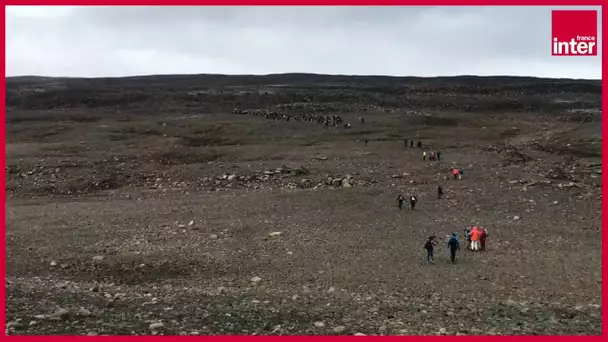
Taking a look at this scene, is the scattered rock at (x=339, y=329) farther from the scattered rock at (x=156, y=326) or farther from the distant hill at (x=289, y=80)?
the distant hill at (x=289, y=80)

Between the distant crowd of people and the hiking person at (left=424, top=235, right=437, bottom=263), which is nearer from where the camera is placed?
the hiking person at (left=424, top=235, right=437, bottom=263)

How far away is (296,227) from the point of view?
2117cm

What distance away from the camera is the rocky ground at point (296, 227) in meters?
12.2

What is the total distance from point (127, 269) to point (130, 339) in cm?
794

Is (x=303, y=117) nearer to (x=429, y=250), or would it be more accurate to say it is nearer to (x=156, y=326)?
(x=429, y=250)

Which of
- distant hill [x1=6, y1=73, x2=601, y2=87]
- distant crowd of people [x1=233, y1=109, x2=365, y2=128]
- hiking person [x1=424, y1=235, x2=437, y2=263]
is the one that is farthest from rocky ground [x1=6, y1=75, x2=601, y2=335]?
distant hill [x1=6, y1=73, x2=601, y2=87]

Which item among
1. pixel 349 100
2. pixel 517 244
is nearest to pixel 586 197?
pixel 517 244

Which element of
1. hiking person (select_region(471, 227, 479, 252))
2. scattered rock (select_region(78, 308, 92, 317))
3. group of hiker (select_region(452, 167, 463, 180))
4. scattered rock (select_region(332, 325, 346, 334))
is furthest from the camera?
group of hiker (select_region(452, 167, 463, 180))

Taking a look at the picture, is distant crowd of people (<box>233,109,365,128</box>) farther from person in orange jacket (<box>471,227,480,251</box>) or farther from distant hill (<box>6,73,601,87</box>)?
distant hill (<box>6,73,601,87</box>)

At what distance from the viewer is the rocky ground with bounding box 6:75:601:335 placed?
482 inches

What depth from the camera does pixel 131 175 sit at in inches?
1300

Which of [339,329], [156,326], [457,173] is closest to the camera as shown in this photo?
[156,326]

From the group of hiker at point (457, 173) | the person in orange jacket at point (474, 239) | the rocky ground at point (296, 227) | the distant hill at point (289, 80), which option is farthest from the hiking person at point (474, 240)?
the distant hill at point (289, 80)

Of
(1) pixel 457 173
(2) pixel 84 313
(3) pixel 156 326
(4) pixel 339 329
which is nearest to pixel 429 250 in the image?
(4) pixel 339 329
